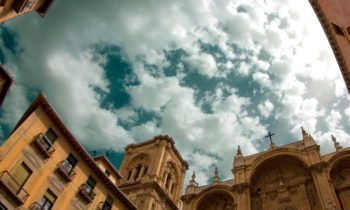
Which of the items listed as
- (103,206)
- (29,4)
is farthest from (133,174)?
(29,4)

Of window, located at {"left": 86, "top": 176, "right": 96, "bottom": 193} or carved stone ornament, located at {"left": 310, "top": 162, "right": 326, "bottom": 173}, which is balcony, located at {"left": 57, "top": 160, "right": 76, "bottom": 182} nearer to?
window, located at {"left": 86, "top": 176, "right": 96, "bottom": 193}

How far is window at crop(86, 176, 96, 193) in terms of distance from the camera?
85.7ft

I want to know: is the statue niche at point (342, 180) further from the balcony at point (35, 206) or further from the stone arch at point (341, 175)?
the balcony at point (35, 206)

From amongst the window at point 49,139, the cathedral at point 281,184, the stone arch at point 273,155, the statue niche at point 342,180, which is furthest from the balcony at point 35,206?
the statue niche at point 342,180

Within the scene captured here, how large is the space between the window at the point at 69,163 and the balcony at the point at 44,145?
1665 millimetres

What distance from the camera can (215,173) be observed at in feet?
112

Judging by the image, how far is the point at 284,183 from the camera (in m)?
28.9

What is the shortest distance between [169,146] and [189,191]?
15700 millimetres

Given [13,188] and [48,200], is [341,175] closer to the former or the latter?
[48,200]

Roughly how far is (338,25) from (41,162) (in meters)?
20.9

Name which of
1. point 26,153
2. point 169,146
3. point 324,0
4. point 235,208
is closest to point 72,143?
point 26,153

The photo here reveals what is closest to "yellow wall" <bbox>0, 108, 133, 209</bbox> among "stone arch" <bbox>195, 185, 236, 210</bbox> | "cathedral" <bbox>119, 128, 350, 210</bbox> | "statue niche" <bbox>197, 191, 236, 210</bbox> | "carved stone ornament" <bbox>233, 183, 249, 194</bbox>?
"stone arch" <bbox>195, 185, 236, 210</bbox>

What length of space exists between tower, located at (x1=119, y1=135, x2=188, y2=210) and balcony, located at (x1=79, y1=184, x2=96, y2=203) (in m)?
12.3

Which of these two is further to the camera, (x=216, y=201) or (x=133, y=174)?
(x=133, y=174)
